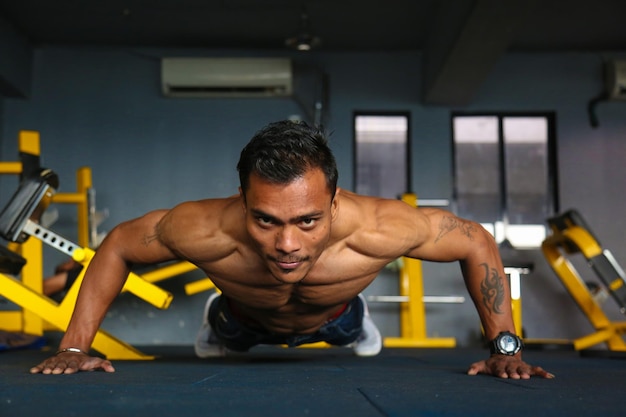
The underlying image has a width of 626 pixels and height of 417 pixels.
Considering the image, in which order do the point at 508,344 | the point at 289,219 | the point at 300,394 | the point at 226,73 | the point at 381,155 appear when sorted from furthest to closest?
the point at 381,155 → the point at 226,73 → the point at 508,344 → the point at 289,219 → the point at 300,394

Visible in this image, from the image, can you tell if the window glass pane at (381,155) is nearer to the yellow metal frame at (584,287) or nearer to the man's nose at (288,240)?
the yellow metal frame at (584,287)

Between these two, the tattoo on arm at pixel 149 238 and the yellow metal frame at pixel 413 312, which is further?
the yellow metal frame at pixel 413 312

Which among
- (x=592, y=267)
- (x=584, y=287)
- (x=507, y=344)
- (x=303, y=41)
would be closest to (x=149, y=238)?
(x=507, y=344)

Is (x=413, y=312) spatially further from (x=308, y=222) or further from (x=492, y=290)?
(x=308, y=222)

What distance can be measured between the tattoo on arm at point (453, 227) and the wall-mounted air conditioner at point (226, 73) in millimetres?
4122

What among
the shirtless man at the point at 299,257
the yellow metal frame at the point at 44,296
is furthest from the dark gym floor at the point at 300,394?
the yellow metal frame at the point at 44,296

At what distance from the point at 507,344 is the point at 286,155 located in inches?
35.1

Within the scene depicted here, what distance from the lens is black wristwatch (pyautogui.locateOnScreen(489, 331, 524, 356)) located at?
2.16 m

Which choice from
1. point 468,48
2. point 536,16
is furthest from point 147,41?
point 536,16

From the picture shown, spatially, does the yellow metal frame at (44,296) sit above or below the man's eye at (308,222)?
below

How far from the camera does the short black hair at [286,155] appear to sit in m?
1.81

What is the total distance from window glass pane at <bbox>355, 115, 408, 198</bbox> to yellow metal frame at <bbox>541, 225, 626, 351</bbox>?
158cm

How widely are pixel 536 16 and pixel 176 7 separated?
2833mm

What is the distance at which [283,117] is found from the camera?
649cm
